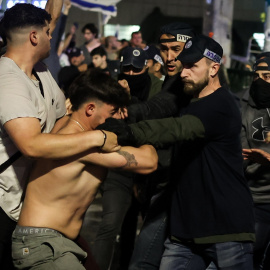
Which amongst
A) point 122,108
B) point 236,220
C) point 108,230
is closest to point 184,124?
point 122,108

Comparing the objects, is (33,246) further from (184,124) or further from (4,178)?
(184,124)

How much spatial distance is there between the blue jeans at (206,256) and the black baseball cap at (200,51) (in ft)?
3.94

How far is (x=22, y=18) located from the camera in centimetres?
469

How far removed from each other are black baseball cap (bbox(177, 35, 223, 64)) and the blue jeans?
1.20 m

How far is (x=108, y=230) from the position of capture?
661 cm

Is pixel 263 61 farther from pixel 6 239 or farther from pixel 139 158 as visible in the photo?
pixel 6 239

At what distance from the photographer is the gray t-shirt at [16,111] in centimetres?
430

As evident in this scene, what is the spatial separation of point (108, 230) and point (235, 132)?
7.95ft

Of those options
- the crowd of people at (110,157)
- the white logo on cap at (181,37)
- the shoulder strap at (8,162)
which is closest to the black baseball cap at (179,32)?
the white logo on cap at (181,37)

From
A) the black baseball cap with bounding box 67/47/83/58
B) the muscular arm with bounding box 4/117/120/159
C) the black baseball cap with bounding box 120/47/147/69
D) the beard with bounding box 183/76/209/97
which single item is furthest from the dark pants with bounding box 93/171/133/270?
the black baseball cap with bounding box 67/47/83/58

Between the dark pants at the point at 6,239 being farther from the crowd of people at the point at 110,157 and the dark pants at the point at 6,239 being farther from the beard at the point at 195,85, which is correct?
the beard at the point at 195,85

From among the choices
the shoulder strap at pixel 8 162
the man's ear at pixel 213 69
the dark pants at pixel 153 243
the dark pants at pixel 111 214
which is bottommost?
the dark pants at pixel 111 214

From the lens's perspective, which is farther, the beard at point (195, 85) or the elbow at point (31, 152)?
the beard at point (195, 85)

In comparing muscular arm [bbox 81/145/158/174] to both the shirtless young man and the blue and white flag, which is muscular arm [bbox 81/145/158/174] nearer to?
the shirtless young man
